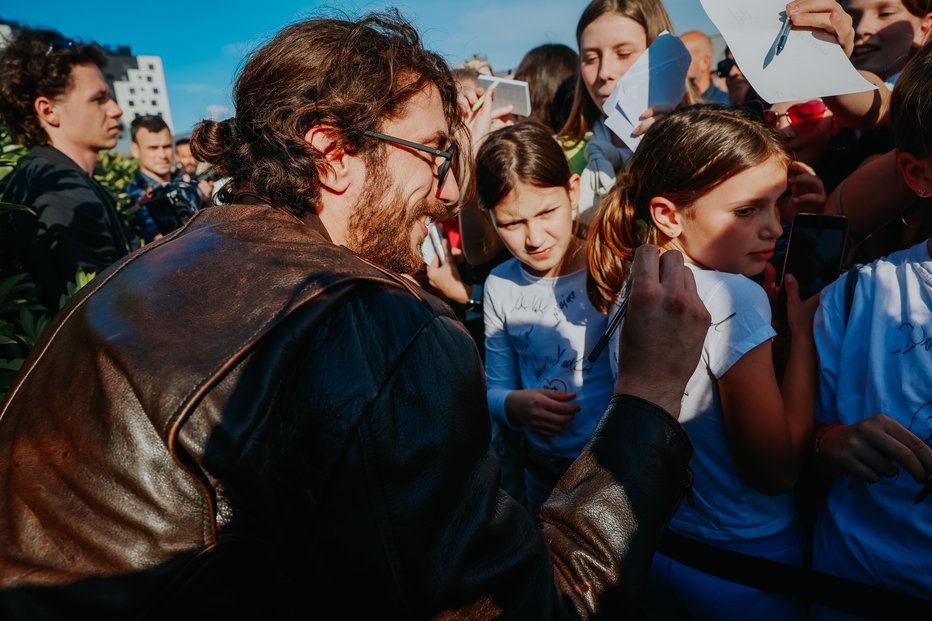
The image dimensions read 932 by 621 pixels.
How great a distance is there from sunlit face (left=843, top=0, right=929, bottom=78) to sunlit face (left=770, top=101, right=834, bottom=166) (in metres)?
0.40

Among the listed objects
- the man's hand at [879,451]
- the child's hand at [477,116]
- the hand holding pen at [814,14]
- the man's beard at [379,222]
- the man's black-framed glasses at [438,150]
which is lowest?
the man's hand at [879,451]

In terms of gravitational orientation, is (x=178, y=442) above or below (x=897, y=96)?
below

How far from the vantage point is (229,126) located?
1.63 meters

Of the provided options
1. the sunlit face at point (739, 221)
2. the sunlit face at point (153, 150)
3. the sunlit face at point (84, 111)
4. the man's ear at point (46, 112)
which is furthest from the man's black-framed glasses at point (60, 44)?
the sunlit face at point (153, 150)

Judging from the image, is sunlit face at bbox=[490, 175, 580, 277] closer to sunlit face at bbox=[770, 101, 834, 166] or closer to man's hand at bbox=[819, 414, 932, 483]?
sunlit face at bbox=[770, 101, 834, 166]

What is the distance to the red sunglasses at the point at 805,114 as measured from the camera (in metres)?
2.15

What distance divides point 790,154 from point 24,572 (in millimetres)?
2320

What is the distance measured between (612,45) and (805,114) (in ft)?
3.66

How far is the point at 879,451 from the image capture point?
127 centimetres

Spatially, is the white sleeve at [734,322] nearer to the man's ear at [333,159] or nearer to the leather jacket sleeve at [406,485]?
the leather jacket sleeve at [406,485]

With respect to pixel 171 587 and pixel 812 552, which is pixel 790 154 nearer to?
pixel 812 552

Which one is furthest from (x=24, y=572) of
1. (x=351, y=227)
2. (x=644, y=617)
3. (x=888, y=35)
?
(x=888, y=35)
